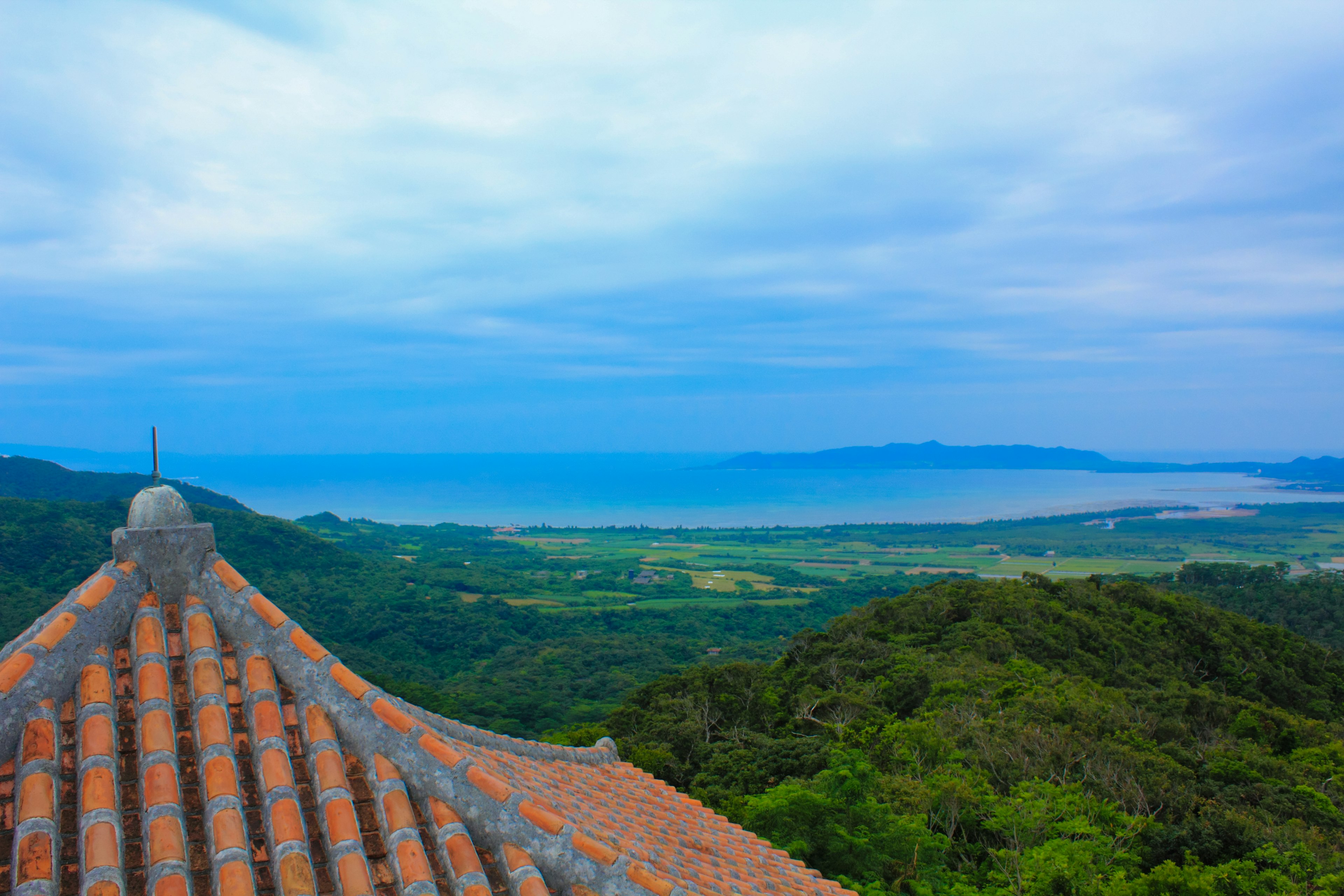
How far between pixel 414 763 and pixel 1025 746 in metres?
19.1

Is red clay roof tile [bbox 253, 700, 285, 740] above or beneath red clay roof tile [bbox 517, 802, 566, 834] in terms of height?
above

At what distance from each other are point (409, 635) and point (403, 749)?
70.6 meters

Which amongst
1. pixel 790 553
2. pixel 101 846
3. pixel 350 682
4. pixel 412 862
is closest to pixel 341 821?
pixel 412 862

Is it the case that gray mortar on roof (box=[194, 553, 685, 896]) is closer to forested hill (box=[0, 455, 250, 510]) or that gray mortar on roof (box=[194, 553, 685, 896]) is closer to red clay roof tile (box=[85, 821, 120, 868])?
red clay roof tile (box=[85, 821, 120, 868])

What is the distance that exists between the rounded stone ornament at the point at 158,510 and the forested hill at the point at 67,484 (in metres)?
104

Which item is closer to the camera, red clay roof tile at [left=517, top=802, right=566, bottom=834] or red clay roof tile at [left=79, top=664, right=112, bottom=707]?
red clay roof tile at [left=79, top=664, right=112, bottom=707]

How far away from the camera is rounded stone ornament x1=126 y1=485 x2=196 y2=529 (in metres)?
4.68

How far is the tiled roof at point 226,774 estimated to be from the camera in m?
3.29

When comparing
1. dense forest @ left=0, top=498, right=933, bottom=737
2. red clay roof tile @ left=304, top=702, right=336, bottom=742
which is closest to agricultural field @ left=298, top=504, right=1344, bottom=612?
dense forest @ left=0, top=498, right=933, bottom=737

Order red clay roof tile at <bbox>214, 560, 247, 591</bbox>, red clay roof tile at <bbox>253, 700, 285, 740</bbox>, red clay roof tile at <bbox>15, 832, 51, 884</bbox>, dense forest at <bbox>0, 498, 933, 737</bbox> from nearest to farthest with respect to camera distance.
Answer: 1. red clay roof tile at <bbox>15, 832, 51, 884</bbox>
2. red clay roof tile at <bbox>253, 700, 285, 740</bbox>
3. red clay roof tile at <bbox>214, 560, 247, 591</bbox>
4. dense forest at <bbox>0, 498, 933, 737</bbox>

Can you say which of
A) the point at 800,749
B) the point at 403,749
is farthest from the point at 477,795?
the point at 800,749

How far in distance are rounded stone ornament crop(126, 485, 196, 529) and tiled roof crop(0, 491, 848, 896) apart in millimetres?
93

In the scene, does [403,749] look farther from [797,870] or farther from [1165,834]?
[1165,834]

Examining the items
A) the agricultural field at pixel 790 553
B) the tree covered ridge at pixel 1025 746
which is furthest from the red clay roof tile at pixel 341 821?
the agricultural field at pixel 790 553
